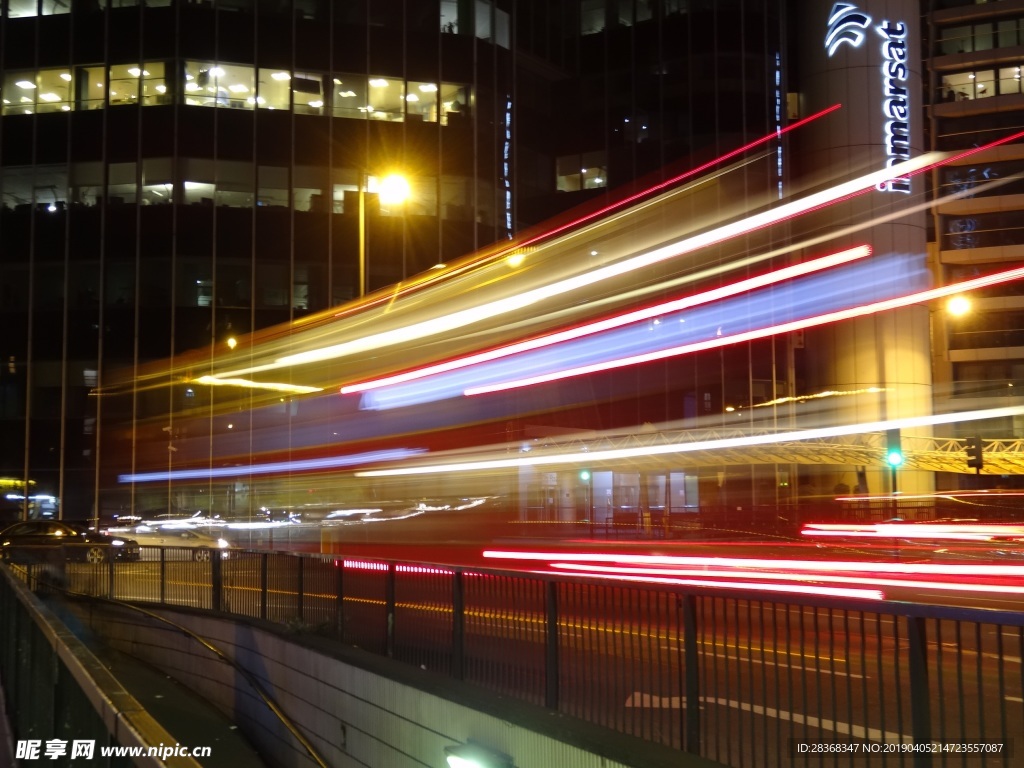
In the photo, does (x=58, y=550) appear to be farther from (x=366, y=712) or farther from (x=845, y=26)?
(x=845, y=26)

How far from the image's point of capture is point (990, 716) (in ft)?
17.1

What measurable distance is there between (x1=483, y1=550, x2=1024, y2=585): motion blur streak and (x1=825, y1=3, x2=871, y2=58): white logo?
35540mm

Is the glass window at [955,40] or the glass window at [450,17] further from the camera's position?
the glass window at [955,40]

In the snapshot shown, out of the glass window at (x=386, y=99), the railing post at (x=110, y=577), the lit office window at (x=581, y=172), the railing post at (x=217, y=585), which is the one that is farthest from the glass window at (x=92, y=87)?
the railing post at (x=217, y=585)

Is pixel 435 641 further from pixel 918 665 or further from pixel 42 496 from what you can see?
pixel 42 496

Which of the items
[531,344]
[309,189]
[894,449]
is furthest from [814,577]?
A: [309,189]

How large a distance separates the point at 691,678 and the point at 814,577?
405 inches

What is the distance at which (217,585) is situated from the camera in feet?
54.7

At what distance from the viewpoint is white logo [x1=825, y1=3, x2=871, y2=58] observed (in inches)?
1886

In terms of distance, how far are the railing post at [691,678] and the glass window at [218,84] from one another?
42.1 meters

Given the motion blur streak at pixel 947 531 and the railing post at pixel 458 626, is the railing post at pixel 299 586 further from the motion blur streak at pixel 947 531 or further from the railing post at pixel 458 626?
the motion blur streak at pixel 947 531

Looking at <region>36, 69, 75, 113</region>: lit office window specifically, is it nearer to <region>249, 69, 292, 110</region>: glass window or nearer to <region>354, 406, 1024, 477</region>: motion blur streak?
<region>249, 69, 292, 110</region>: glass window

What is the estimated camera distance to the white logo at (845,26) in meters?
47.9

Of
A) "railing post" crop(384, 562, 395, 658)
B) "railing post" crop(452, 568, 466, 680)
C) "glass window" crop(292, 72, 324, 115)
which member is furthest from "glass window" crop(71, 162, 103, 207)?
"railing post" crop(452, 568, 466, 680)
